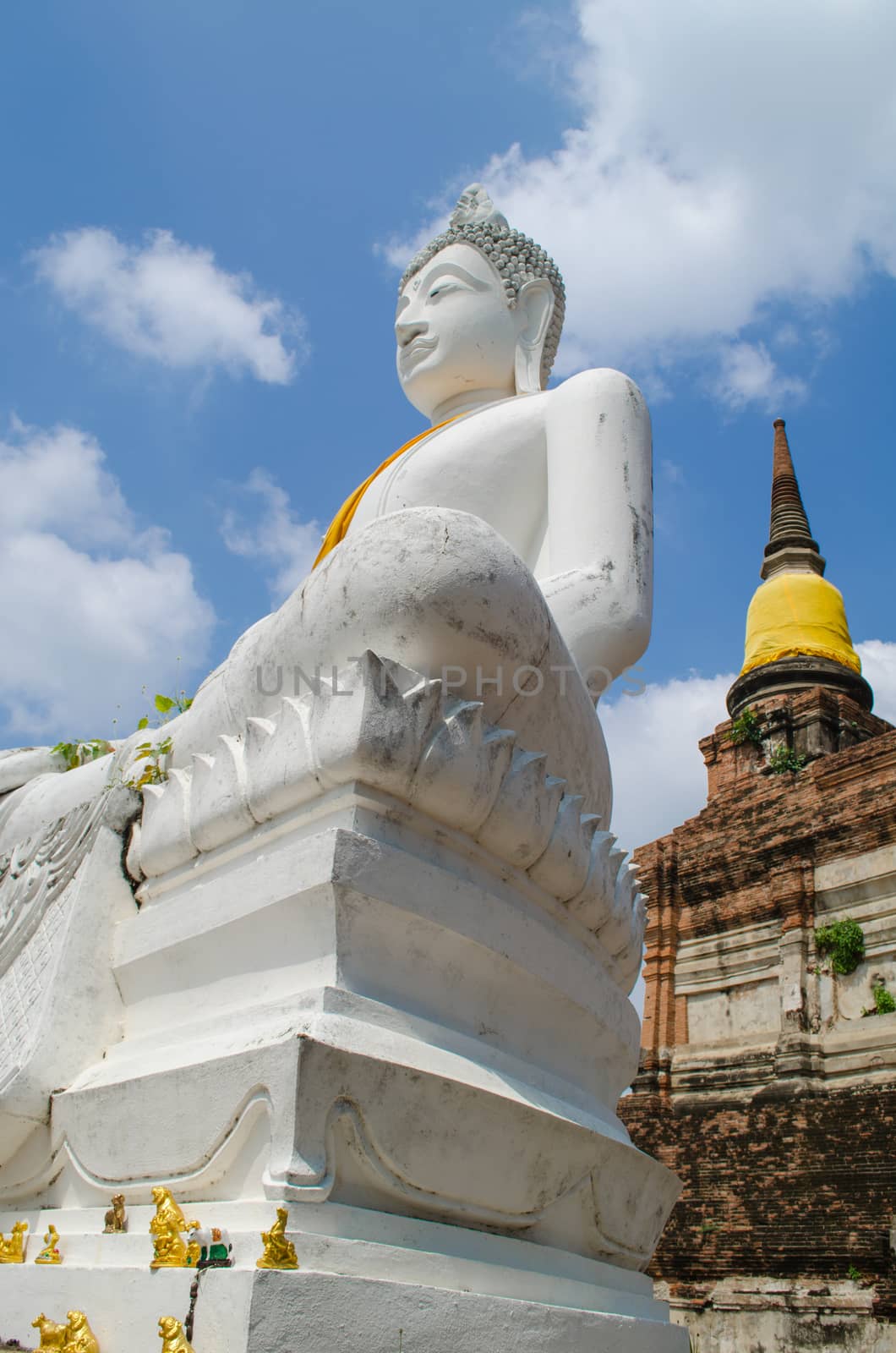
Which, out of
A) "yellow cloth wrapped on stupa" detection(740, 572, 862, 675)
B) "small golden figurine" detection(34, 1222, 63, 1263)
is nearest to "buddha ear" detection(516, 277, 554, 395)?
"small golden figurine" detection(34, 1222, 63, 1263)

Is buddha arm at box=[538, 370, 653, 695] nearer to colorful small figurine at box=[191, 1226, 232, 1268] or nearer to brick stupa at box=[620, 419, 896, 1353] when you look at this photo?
colorful small figurine at box=[191, 1226, 232, 1268]

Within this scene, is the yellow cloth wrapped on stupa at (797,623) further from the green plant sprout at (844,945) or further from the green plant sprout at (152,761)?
the green plant sprout at (152,761)

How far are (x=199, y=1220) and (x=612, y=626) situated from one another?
1.78m

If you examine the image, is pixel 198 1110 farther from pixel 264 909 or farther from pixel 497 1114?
pixel 497 1114

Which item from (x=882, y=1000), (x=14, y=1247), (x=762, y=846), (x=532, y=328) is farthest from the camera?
(x=762, y=846)

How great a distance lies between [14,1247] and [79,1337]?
51cm

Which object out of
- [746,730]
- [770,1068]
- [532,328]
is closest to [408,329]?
[532,328]

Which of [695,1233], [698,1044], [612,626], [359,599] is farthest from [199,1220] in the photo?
[698,1044]

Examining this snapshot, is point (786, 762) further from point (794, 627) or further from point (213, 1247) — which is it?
point (213, 1247)

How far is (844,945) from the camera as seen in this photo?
46.0 feet

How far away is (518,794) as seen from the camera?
239 cm

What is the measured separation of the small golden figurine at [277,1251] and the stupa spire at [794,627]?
→ 18.0 metres

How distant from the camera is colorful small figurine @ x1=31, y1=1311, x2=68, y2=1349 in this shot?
1.85 metres

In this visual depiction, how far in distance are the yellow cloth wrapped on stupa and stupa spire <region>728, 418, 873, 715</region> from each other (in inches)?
0.6
